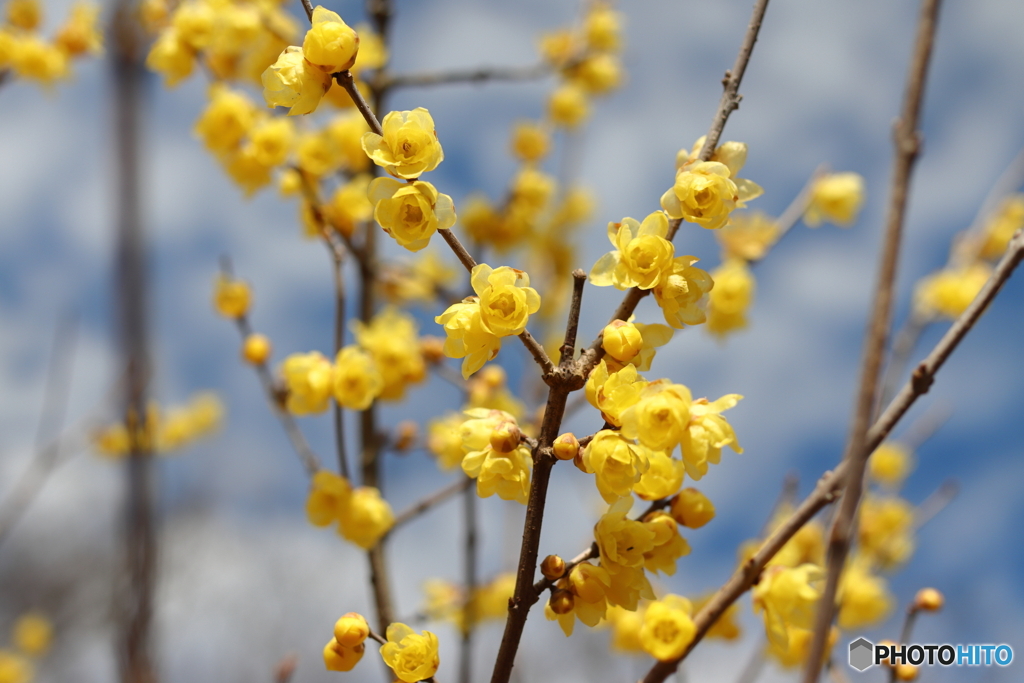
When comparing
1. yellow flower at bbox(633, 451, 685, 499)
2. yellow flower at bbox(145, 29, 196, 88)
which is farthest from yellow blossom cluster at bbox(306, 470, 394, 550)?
yellow flower at bbox(145, 29, 196, 88)

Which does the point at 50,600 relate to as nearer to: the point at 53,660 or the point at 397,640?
the point at 53,660

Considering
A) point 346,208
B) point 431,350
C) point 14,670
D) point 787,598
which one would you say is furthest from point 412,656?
point 14,670

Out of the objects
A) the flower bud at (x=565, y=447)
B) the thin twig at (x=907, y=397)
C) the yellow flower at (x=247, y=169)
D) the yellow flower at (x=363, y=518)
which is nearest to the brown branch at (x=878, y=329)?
the thin twig at (x=907, y=397)

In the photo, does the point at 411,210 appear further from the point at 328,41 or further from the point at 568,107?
the point at 568,107

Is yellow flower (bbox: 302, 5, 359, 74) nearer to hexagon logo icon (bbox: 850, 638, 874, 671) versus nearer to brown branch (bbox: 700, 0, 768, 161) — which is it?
brown branch (bbox: 700, 0, 768, 161)

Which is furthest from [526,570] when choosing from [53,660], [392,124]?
[53,660]
